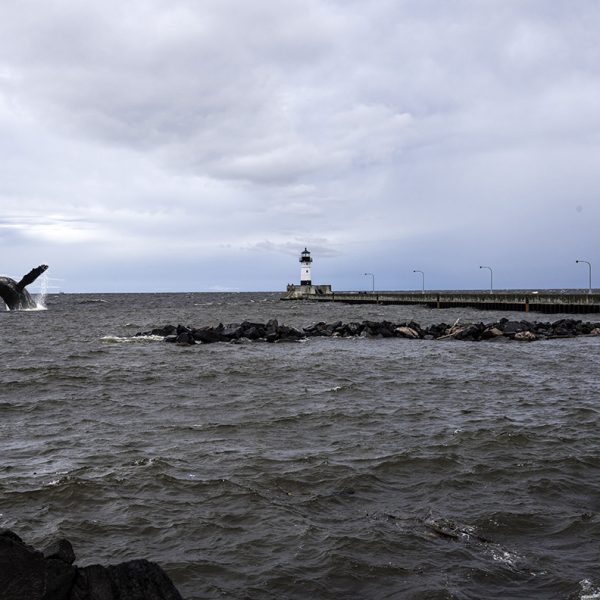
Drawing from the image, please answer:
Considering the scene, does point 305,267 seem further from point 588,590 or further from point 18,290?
point 588,590

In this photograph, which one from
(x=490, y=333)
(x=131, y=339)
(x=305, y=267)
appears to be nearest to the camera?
(x=490, y=333)

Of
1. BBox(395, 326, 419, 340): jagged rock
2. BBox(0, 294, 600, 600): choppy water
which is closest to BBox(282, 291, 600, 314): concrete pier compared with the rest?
BBox(395, 326, 419, 340): jagged rock

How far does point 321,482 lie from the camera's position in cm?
968

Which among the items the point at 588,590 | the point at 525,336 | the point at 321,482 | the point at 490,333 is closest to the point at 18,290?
the point at 490,333

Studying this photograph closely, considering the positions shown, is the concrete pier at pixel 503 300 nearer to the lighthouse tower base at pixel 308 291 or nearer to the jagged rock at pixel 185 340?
the lighthouse tower base at pixel 308 291

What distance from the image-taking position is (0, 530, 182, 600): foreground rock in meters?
4.90

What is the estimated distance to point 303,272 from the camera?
403ft

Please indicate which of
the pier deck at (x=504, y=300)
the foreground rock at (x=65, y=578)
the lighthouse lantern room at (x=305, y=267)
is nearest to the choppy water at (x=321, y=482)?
the foreground rock at (x=65, y=578)

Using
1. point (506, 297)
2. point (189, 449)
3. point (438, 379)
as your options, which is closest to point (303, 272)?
point (506, 297)

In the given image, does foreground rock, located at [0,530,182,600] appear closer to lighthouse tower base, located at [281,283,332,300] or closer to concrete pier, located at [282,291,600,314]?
concrete pier, located at [282,291,600,314]

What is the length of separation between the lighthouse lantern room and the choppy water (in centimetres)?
9973

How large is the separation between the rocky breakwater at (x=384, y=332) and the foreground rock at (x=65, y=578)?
30551 mm

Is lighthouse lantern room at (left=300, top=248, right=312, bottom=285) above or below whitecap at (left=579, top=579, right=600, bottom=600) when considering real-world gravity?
above

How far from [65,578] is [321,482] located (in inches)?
205
